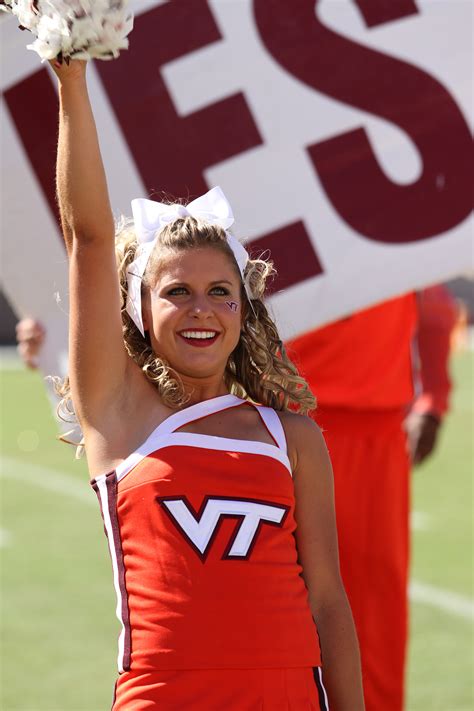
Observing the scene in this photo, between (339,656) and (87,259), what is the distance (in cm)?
73

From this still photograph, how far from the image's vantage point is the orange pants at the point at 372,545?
3.07m

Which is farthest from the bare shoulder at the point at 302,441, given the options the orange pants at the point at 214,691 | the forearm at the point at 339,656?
the orange pants at the point at 214,691

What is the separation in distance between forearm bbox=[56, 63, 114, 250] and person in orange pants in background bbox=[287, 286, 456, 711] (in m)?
1.19

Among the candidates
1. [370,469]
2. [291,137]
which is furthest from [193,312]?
[370,469]

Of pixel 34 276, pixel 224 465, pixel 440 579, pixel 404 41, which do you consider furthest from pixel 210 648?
pixel 440 579

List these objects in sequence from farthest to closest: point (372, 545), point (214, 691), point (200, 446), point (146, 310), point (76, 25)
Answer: point (372, 545)
point (146, 310)
point (200, 446)
point (214, 691)
point (76, 25)

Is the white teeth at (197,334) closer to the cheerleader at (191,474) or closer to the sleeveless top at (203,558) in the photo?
the cheerleader at (191,474)

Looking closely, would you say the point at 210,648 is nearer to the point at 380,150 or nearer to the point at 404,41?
the point at 380,150

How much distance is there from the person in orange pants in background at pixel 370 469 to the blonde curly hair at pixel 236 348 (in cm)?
85

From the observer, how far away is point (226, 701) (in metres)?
1.85

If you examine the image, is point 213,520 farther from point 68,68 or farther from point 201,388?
point 68,68

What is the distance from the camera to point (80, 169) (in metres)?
1.85

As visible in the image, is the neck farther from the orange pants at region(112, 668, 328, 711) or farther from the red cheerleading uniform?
the orange pants at region(112, 668, 328, 711)

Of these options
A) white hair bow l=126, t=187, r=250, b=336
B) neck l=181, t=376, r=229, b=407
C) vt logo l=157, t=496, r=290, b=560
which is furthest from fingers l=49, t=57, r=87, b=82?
vt logo l=157, t=496, r=290, b=560
